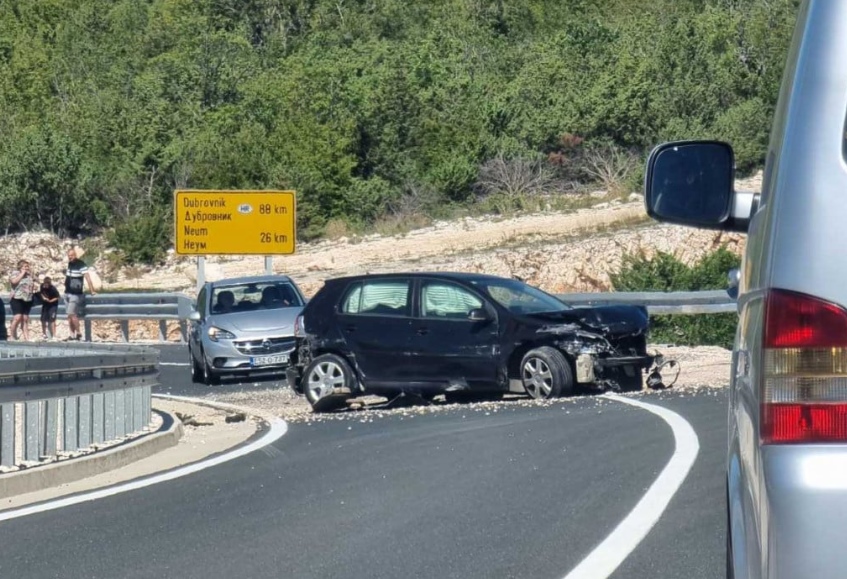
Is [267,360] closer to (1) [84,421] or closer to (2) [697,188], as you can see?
(1) [84,421]

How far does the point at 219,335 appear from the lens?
21016 millimetres

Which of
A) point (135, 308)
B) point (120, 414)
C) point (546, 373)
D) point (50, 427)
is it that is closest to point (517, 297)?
point (546, 373)

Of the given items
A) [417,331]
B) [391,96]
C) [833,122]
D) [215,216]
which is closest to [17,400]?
[417,331]

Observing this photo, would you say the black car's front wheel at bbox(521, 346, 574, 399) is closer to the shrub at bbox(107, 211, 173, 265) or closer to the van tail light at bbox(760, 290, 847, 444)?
the van tail light at bbox(760, 290, 847, 444)

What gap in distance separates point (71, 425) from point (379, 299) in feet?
19.1

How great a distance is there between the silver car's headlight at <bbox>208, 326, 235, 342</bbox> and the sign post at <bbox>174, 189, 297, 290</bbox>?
33.5 ft

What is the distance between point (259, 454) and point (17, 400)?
2.20 metres

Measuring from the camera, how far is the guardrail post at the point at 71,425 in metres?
11.4

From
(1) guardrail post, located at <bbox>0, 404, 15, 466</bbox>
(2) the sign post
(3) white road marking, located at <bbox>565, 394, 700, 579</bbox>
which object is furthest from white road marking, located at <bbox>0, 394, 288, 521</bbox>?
(2) the sign post

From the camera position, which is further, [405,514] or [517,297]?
[517,297]

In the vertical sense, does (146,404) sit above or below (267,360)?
below

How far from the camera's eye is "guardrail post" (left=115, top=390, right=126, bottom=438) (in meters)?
12.7

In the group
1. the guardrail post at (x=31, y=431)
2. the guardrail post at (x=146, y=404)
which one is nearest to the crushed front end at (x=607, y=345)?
the guardrail post at (x=146, y=404)

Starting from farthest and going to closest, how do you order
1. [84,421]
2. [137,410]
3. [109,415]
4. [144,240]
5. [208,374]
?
[144,240] → [208,374] → [137,410] → [109,415] → [84,421]
